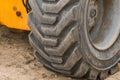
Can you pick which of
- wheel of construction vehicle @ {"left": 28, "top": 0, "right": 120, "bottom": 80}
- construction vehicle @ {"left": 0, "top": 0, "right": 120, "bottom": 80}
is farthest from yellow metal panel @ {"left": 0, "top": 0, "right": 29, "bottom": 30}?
wheel of construction vehicle @ {"left": 28, "top": 0, "right": 120, "bottom": 80}

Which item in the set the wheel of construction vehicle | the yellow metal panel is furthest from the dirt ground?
the yellow metal panel

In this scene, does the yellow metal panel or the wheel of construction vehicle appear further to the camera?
the yellow metal panel

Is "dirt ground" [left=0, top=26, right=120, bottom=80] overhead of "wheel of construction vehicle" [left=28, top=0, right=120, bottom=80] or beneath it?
beneath

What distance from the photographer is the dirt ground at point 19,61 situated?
3607mm

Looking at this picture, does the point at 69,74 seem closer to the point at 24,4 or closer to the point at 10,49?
the point at 24,4

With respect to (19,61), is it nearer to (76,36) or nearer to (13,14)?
(13,14)

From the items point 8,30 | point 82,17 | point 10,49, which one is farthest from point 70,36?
point 8,30

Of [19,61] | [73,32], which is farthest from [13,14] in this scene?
[73,32]

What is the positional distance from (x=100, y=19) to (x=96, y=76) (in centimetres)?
56

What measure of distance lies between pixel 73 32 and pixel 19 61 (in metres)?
0.98

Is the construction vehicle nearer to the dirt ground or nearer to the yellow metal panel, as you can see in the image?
the yellow metal panel

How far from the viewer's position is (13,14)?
3783 mm

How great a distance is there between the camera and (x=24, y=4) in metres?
3.56

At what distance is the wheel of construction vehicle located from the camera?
313 centimetres
